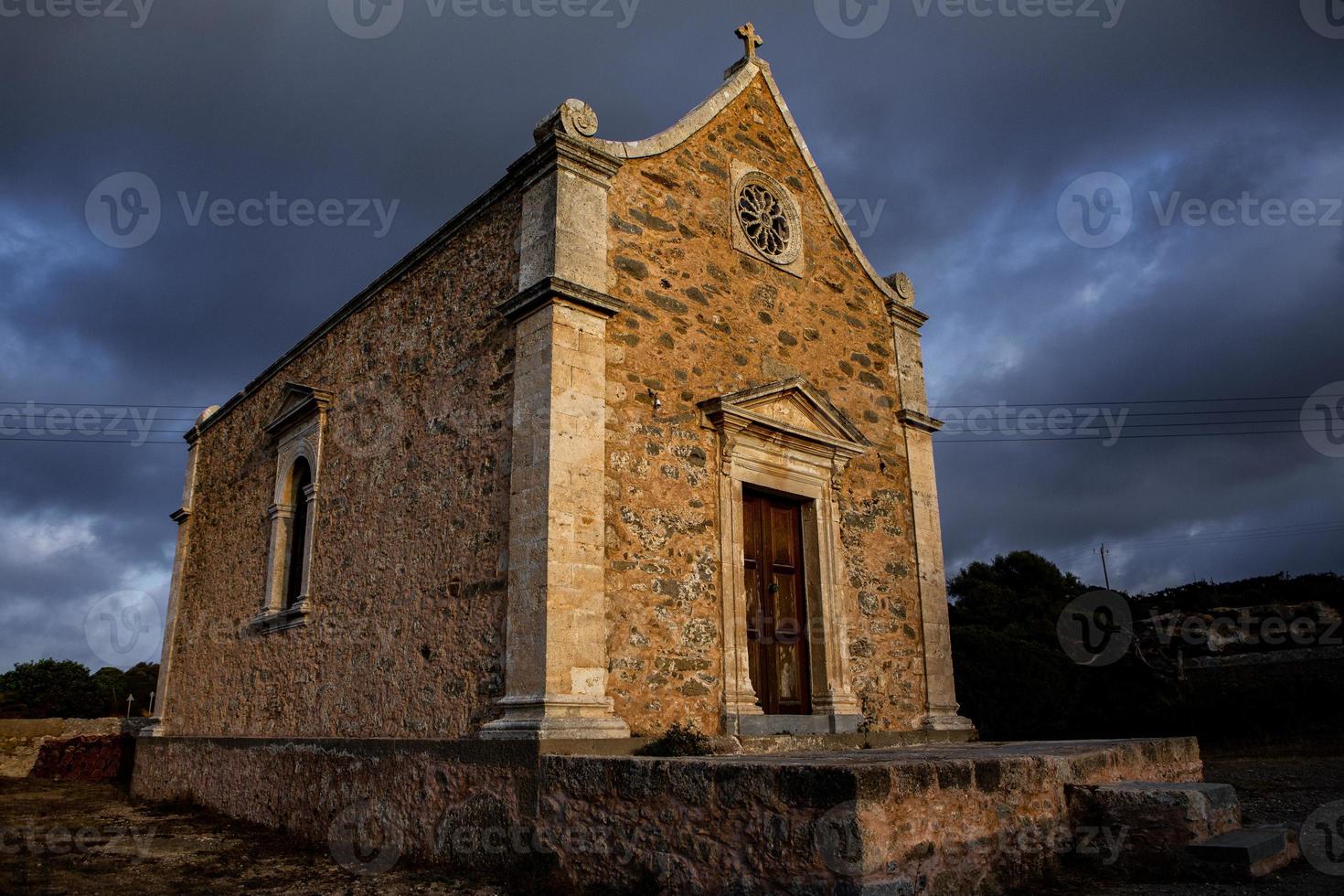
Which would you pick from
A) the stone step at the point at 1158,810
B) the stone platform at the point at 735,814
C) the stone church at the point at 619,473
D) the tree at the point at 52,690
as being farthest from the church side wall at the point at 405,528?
the tree at the point at 52,690

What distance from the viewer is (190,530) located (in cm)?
1372

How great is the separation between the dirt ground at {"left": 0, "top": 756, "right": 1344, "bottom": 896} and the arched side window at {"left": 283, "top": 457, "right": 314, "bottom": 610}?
2.53 metres

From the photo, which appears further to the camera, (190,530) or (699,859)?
(190,530)

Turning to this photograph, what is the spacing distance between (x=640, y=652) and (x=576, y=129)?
4116mm

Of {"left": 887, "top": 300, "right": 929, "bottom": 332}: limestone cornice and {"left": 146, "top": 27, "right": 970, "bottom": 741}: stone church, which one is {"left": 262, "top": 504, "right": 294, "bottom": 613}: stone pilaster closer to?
{"left": 146, "top": 27, "right": 970, "bottom": 741}: stone church

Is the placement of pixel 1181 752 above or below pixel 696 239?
below

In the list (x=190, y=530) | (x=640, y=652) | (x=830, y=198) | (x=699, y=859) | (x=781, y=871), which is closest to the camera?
(x=781, y=871)

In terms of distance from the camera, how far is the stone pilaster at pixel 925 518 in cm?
891

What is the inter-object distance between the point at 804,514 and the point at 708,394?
1598 millimetres

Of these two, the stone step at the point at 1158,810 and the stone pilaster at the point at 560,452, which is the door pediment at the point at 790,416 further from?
the stone step at the point at 1158,810

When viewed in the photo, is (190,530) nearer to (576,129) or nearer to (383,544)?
(383,544)

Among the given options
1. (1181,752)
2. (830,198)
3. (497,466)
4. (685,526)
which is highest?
(830,198)

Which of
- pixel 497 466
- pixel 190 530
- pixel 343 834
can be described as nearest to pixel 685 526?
pixel 497 466

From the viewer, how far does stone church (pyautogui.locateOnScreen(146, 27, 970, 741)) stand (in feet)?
21.2
